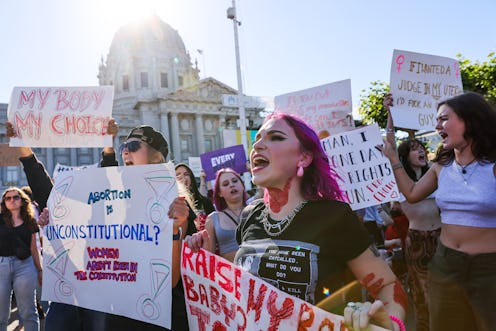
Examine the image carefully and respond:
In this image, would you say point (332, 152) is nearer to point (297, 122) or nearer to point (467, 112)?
point (467, 112)

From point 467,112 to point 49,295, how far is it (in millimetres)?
2711

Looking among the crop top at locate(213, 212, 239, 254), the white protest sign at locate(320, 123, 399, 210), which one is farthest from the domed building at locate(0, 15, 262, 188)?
the crop top at locate(213, 212, 239, 254)

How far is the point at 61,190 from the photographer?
108 inches

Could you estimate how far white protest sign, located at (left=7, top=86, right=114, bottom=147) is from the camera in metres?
3.50

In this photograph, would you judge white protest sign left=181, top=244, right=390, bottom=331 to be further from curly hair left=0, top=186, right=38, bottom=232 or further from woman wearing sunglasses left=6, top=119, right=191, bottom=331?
curly hair left=0, top=186, right=38, bottom=232

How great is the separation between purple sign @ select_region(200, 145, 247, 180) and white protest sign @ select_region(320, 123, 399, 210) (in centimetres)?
420

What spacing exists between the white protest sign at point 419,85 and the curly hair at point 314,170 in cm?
244

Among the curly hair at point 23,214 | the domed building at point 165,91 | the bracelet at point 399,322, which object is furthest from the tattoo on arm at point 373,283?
the domed building at point 165,91

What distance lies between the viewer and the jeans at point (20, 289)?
4.65 meters

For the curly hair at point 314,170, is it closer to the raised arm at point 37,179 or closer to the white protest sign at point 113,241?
the white protest sign at point 113,241

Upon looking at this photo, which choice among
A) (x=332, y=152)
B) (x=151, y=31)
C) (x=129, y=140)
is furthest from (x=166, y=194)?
(x=151, y=31)

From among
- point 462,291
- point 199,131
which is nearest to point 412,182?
point 462,291

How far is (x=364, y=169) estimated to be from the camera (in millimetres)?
4359

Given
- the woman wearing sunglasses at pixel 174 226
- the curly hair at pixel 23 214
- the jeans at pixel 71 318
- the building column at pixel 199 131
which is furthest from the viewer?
the building column at pixel 199 131
